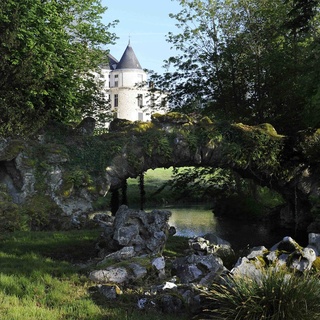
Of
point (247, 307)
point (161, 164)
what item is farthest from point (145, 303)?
point (161, 164)

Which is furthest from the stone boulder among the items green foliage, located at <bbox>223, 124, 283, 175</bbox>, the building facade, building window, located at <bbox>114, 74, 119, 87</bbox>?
building window, located at <bbox>114, 74, 119, 87</bbox>

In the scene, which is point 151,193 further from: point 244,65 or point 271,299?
point 271,299

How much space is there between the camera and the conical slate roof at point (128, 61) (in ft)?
246

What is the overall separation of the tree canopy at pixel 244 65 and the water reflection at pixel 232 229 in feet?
18.4

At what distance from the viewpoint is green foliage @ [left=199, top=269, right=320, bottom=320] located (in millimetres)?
6090

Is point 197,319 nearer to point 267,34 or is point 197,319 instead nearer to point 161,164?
point 161,164

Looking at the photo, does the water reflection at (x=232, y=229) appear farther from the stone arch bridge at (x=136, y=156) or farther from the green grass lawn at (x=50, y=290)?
the green grass lawn at (x=50, y=290)

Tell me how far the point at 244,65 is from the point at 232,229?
9.74 metres

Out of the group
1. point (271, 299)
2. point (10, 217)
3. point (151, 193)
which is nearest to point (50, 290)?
point (271, 299)

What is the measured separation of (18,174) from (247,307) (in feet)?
38.5

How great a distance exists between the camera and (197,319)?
679 centimetres

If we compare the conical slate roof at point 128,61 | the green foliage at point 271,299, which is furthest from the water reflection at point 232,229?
the conical slate roof at point 128,61

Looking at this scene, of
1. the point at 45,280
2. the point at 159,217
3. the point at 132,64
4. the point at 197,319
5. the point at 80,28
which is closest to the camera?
the point at 197,319

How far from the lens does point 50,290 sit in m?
7.91
